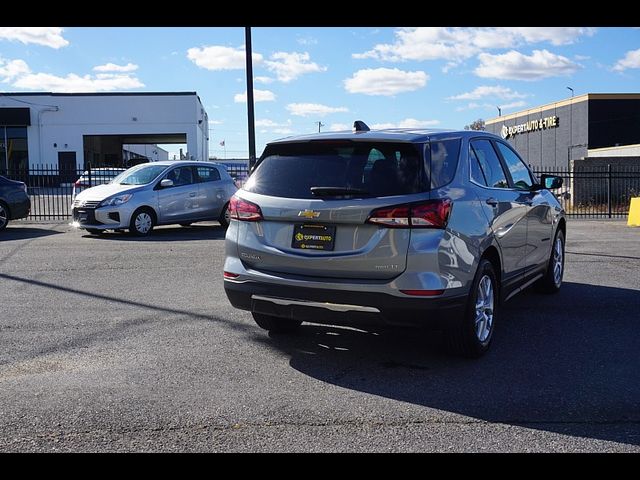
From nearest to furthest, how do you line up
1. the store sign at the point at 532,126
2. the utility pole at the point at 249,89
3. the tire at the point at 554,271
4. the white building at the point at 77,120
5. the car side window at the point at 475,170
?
the car side window at the point at 475,170 → the tire at the point at 554,271 → the utility pole at the point at 249,89 → the store sign at the point at 532,126 → the white building at the point at 77,120

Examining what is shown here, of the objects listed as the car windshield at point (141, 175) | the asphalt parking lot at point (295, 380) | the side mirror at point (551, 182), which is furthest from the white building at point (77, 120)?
the side mirror at point (551, 182)

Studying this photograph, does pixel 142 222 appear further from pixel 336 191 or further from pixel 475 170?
pixel 336 191

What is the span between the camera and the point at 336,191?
213 inches

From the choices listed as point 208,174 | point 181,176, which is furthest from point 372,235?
point 208,174

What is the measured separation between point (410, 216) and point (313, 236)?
75 centimetres

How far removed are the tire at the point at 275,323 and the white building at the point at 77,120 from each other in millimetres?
42272

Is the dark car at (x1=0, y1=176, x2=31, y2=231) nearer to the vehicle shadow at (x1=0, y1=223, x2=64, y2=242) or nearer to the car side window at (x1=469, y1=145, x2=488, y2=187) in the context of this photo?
the vehicle shadow at (x1=0, y1=223, x2=64, y2=242)

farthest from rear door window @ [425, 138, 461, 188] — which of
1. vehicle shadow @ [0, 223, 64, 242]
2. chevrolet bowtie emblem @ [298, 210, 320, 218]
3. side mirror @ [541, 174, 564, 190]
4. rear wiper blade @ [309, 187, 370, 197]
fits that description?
vehicle shadow @ [0, 223, 64, 242]

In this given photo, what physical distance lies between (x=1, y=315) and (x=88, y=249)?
5.78 meters

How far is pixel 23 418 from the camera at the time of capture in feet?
14.7

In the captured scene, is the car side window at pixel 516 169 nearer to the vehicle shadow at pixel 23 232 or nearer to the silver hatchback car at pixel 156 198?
the silver hatchback car at pixel 156 198

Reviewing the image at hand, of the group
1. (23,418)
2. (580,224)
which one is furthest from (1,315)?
(580,224)

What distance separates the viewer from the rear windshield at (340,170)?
5344 mm
